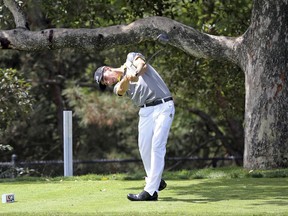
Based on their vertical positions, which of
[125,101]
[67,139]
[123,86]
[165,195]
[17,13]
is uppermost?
[17,13]

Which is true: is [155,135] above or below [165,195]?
above

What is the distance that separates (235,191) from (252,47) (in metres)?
5.73

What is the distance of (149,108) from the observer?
38.4 feet

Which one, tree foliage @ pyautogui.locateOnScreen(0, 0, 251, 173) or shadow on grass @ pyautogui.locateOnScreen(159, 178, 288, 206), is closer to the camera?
shadow on grass @ pyautogui.locateOnScreen(159, 178, 288, 206)

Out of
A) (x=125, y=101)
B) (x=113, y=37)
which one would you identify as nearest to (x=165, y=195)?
(x=113, y=37)

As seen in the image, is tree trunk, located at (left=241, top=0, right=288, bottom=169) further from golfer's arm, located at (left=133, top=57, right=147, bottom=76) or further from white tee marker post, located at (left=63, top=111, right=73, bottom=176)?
golfer's arm, located at (left=133, top=57, right=147, bottom=76)

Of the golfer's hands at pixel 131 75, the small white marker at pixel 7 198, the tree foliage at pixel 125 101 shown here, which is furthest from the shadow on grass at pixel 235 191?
the tree foliage at pixel 125 101

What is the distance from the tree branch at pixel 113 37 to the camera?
17797 millimetres

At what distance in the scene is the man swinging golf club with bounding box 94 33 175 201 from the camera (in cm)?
1148

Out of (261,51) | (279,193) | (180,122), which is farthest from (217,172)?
(180,122)

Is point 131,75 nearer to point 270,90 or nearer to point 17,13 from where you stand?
point 270,90

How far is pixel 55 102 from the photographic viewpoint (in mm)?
34750

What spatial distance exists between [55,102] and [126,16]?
1217 centimetres

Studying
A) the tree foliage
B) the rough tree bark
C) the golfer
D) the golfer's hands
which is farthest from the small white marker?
the tree foliage
